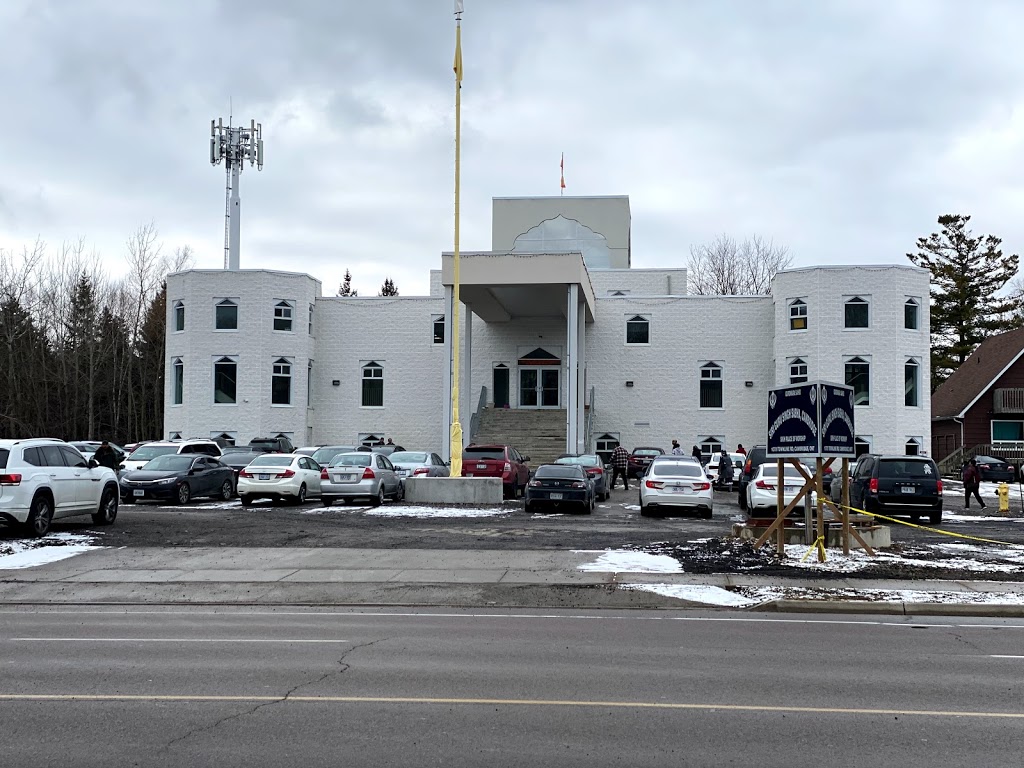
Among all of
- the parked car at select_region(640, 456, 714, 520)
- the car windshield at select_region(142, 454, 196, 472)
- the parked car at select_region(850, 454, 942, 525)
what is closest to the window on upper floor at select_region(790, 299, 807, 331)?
the parked car at select_region(850, 454, 942, 525)

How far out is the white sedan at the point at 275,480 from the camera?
27.2m

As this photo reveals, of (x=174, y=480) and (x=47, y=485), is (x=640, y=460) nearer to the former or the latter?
(x=174, y=480)

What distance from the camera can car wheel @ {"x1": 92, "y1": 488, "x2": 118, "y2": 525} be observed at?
2091 cm

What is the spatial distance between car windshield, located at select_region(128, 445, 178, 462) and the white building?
15159mm

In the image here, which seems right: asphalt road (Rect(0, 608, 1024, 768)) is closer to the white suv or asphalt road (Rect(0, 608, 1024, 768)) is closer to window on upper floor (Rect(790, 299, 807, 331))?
the white suv

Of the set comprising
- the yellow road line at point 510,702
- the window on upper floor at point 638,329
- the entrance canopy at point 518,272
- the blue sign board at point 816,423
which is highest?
the entrance canopy at point 518,272

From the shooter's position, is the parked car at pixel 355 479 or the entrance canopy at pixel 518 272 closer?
the parked car at pixel 355 479

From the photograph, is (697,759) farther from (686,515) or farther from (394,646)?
(686,515)

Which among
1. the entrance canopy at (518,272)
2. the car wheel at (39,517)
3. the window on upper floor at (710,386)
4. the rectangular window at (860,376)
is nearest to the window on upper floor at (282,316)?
the entrance canopy at (518,272)

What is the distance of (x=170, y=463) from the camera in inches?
1119

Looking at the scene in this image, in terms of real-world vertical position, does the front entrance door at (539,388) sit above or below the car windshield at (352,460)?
above

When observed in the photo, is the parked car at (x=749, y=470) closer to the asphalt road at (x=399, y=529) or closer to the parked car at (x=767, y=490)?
the asphalt road at (x=399, y=529)

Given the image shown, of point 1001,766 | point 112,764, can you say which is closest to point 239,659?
point 112,764

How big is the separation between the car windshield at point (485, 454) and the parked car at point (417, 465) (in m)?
1.66
